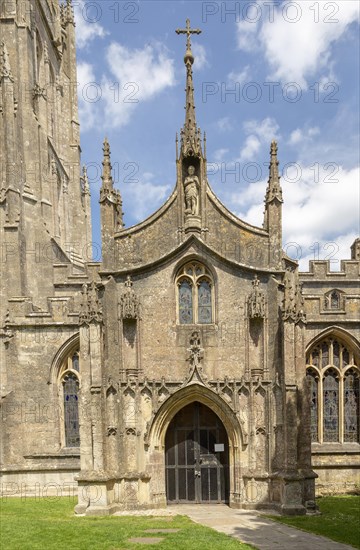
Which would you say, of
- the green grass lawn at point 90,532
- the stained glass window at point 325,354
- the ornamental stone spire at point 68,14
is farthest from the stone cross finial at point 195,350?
the ornamental stone spire at point 68,14

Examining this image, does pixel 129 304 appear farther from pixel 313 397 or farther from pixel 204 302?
pixel 313 397

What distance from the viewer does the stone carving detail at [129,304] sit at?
58.4 feet

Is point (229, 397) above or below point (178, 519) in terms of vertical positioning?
above

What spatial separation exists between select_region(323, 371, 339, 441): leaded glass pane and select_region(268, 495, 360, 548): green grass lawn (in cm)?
319

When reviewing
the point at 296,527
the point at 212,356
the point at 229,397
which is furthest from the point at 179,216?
the point at 296,527

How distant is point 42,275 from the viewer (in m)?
27.6

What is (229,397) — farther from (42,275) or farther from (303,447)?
(42,275)

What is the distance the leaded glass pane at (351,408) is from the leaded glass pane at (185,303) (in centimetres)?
855

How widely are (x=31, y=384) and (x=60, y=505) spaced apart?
17.9 feet

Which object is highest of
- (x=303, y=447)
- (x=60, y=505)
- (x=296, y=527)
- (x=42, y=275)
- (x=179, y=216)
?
(x=179, y=216)

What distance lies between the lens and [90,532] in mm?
14117

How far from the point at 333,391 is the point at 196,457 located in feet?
24.9

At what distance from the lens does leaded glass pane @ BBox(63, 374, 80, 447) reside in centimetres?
2255

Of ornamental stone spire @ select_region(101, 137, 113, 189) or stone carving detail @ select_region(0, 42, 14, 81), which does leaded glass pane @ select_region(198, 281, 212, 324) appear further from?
stone carving detail @ select_region(0, 42, 14, 81)
